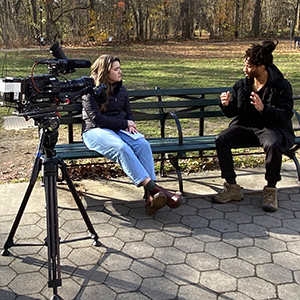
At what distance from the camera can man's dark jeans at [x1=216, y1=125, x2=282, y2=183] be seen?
3914mm

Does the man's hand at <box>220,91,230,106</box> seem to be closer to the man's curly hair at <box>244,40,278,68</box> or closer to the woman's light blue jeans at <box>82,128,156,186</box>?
the man's curly hair at <box>244,40,278,68</box>

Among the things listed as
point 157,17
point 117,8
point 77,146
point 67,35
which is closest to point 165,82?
point 77,146

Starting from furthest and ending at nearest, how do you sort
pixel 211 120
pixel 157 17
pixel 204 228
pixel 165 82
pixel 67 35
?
pixel 157 17 → pixel 67 35 → pixel 165 82 → pixel 211 120 → pixel 204 228

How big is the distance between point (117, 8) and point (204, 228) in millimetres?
27783

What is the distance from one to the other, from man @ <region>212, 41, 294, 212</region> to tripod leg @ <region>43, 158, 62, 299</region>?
5.91 ft

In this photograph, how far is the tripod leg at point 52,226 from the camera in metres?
2.66

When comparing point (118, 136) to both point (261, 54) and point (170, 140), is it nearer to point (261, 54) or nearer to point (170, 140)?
point (170, 140)

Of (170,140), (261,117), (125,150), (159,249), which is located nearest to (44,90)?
(125,150)

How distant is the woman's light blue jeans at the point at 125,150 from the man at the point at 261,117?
0.79 meters

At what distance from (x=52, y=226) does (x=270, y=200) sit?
212cm

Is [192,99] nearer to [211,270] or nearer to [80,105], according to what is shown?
[80,105]

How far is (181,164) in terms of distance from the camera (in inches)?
200

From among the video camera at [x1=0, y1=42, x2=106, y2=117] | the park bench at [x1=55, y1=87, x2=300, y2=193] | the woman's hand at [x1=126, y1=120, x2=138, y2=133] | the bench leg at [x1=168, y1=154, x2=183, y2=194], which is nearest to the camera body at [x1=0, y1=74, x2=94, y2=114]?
the video camera at [x1=0, y1=42, x2=106, y2=117]

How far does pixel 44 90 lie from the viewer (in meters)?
2.63
